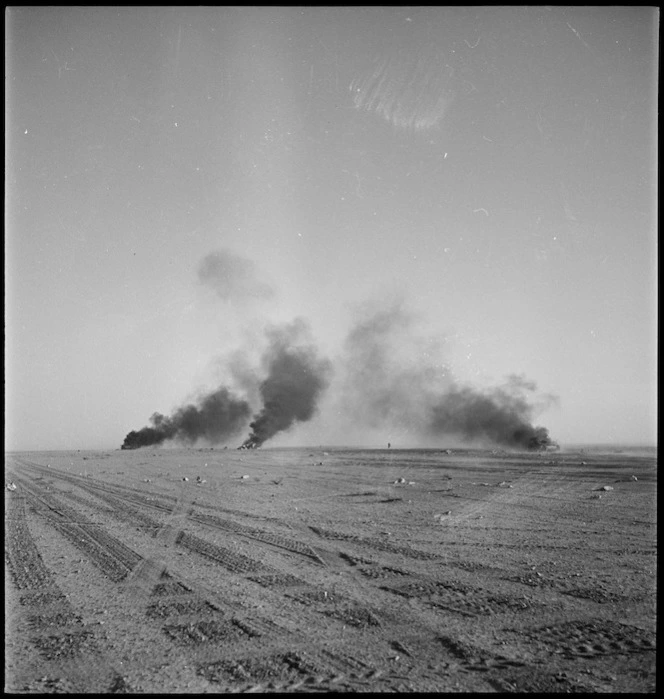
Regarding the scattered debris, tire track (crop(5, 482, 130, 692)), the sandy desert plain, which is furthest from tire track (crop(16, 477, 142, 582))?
the scattered debris

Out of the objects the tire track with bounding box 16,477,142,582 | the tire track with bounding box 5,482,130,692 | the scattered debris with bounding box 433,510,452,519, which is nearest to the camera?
the tire track with bounding box 5,482,130,692

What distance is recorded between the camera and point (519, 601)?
20.5 ft

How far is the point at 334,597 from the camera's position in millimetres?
6492

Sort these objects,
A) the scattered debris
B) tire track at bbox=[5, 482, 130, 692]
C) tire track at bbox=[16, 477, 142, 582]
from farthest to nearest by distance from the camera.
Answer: the scattered debris, tire track at bbox=[16, 477, 142, 582], tire track at bbox=[5, 482, 130, 692]

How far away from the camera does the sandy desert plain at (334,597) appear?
4.67 metres

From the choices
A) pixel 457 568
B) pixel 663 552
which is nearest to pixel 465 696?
pixel 663 552

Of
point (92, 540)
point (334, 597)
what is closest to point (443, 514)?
point (334, 597)

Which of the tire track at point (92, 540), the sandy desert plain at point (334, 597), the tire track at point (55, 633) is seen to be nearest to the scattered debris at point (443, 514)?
the sandy desert plain at point (334, 597)

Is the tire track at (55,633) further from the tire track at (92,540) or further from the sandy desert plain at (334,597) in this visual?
the tire track at (92,540)

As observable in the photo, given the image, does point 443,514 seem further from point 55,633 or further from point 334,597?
point 55,633

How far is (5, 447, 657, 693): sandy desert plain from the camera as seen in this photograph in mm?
4672

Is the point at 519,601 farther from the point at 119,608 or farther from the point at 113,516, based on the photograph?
the point at 113,516

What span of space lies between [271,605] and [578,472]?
679 inches

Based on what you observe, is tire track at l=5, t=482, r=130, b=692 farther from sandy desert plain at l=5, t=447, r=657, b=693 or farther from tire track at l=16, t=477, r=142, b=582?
tire track at l=16, t=477, r=142, b=582
